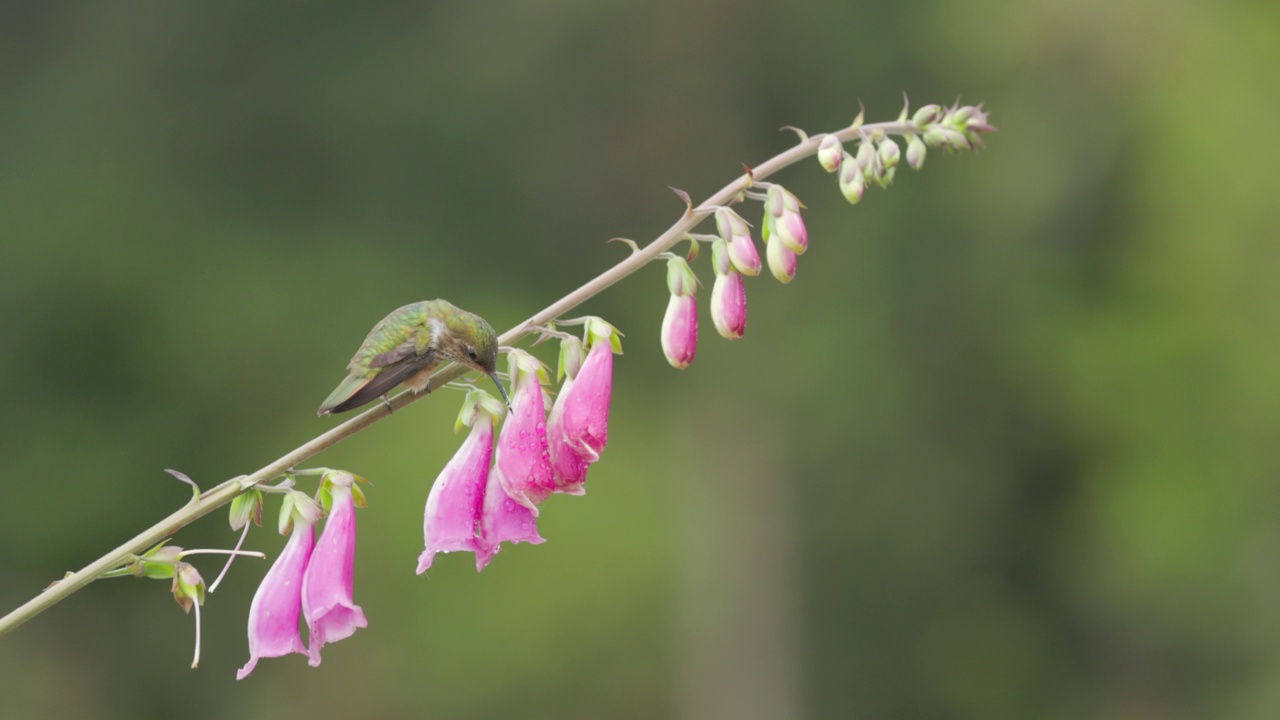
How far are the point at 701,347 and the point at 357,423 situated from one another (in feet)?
35.5

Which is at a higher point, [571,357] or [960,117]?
[960,117]

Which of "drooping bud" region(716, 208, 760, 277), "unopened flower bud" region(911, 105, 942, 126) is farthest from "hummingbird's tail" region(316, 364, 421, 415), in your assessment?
"unopened flower bud" region(911, 105, 942, 126)

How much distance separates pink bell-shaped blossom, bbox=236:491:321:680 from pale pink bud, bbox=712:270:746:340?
0.73m

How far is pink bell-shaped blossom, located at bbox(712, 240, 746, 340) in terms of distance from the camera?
7.18 feet

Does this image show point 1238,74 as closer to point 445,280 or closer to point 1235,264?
point 1235,264

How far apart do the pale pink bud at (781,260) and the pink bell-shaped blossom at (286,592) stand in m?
0.85

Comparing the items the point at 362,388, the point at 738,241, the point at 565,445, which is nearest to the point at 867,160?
the point at 738,241

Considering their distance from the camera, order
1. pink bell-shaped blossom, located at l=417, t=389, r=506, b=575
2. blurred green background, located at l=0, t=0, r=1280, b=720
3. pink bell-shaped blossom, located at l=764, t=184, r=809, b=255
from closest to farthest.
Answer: pink bell-shaped blossom, located at l=417, t=389, r=506, b=575, pink bell-shaped blossom, located at l=764, t=184, r=809, b=255, blurred green background, located at l=0, t=0, r=1280, b=720

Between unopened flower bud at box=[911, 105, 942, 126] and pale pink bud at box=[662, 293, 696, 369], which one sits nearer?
pale pink bud at box=[662, 293, 696, 369]

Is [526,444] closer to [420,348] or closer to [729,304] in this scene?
[420,348]

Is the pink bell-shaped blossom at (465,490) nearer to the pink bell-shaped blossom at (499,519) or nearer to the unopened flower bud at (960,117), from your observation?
the pink bell-shaped blossom at (499,519)

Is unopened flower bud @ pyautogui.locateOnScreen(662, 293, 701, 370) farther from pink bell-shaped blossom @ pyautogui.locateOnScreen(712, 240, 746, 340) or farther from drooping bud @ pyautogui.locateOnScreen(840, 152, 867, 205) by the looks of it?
drooping bud @ pyautogui.locateOnScreen(840, 152, 867, 205)

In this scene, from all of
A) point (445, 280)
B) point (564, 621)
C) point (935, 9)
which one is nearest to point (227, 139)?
point (445, 280)

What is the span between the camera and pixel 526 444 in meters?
2.10
